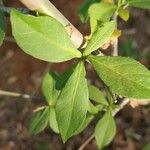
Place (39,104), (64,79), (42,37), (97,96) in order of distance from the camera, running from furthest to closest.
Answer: (39,104)
(97,96)
(64,79)
(42,37)

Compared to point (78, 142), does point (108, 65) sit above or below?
above

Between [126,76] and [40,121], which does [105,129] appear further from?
[126,76]

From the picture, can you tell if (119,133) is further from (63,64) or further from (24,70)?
(24,70)

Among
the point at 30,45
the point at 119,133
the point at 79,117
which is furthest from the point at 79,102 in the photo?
the point at 119,133

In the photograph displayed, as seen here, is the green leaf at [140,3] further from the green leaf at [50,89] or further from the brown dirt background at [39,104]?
the brown dirt background at [39,104]

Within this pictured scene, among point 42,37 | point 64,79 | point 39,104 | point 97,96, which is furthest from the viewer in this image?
point 39,104

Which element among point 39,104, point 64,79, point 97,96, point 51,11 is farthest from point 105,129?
point 39,104
